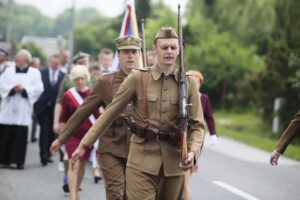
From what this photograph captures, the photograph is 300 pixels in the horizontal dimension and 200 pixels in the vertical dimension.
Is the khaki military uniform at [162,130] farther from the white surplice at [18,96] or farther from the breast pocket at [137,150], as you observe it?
the white surplice at [18,96]

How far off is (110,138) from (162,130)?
1.81 m

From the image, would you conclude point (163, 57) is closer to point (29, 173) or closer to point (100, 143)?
point (100, 143)

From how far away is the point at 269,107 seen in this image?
27.2m

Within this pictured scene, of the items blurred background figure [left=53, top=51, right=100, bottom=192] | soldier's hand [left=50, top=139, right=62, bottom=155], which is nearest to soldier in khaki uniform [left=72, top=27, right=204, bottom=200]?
soldier's hand [left=50, top=139, right=62, bottom=155]

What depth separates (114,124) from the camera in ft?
27.9

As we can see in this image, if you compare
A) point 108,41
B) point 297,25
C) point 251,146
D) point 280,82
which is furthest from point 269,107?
point 108,41

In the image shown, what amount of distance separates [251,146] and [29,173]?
8014 millimetres

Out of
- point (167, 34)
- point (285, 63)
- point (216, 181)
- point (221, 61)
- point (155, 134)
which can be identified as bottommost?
point (216, 181)

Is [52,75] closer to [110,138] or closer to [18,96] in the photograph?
[18,96]

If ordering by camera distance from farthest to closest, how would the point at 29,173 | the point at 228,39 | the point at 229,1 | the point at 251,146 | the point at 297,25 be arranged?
the point at 229,1 < the point at 228,39 < the point at 297,25 < the point at 251,146 < the point at 29,173

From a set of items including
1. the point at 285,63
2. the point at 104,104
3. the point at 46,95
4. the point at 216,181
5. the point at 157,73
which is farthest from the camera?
the point at 285,63

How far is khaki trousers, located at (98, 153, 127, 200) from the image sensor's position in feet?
27.0

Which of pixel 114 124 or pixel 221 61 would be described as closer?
pixel 114 124

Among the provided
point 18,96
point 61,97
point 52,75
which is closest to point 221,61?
point 52,75
